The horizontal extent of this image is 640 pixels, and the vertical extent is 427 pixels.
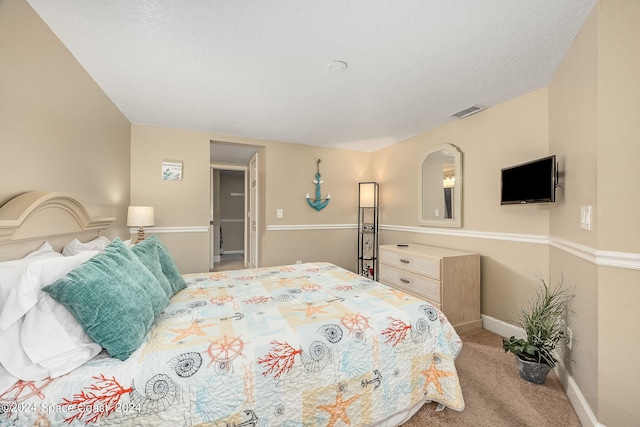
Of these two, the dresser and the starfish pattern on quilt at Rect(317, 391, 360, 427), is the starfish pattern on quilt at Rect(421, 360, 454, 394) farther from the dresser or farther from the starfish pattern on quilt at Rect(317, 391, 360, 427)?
the dresser

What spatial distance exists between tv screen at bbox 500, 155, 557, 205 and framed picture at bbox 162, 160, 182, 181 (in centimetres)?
371

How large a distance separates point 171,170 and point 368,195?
2.91m

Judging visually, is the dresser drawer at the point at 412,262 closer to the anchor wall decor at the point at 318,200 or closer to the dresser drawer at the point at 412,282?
the dresser drawer at the point at 412,282

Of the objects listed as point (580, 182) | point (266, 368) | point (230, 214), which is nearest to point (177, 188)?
point (266, 368)

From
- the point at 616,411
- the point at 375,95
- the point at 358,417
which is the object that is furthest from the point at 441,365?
the point at 375,95

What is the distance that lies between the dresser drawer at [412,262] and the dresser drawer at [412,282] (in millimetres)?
53

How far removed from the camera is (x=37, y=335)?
3.03 feet

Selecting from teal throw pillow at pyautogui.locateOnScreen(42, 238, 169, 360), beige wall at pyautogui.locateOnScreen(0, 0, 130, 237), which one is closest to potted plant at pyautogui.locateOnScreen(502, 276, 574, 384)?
teal throw pillow at pyautogui.locateOnScreen(42, 238, 169, 360)

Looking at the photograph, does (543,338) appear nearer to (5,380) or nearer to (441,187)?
(441,187)

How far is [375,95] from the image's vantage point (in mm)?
2391

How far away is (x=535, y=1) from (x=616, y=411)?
2.11m

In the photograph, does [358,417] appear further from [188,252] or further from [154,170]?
[154,170]

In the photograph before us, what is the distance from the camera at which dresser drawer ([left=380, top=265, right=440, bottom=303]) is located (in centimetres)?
254

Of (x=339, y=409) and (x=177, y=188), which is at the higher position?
(x=177, y=188)
